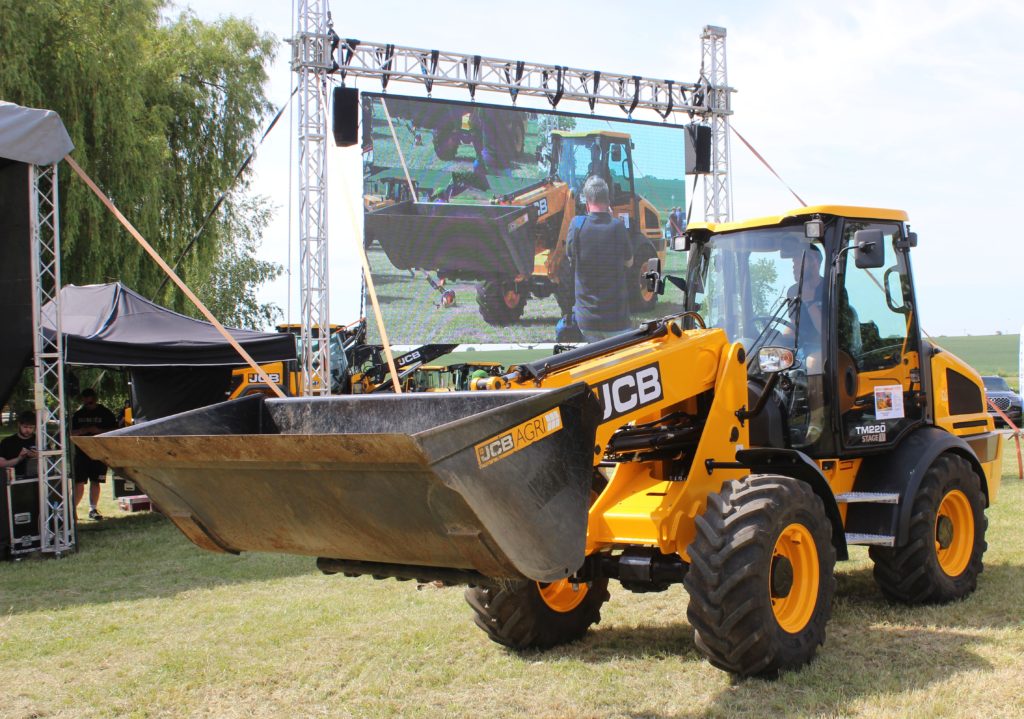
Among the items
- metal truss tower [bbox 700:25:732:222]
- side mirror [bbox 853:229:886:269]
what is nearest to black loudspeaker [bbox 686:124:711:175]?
metal truss tower [bbox 700:25:732:222]

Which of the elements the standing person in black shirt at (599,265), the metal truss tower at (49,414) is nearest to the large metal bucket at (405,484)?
the metal truss tower at (49,414)

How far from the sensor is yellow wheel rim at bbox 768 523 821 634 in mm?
4781

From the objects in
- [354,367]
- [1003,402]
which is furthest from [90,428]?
[1003,402]

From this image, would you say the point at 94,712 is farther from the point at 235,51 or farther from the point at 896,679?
the point at 235,51

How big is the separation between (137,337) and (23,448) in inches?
69.3

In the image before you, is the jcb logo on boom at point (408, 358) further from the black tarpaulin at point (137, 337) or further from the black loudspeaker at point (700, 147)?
the black tarpaulin at point (137, 337)

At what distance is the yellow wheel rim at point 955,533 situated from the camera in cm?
636

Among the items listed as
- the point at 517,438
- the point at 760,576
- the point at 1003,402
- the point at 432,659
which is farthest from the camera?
the point at 1003,402

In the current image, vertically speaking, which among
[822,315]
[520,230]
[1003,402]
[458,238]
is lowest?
[1003,402]

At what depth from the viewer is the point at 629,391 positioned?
4734 millimetres

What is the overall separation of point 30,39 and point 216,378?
5.55 m

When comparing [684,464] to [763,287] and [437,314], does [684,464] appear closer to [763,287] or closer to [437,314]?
[763,287]

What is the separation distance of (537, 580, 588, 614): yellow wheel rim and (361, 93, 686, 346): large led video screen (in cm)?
1093

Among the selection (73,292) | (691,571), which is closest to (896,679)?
(691,571)
